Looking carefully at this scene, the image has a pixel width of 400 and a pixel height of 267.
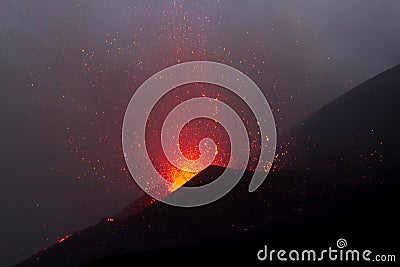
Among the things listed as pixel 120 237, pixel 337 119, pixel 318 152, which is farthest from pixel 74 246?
pixel 337 119

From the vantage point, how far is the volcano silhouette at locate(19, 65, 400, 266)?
3319 centimetres

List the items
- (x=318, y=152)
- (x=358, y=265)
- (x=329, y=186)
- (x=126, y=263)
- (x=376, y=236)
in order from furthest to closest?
(x=318, y=152), (x=329, y=186), (x=376, y=236), (x=126, y=263), (x=358, y=265)

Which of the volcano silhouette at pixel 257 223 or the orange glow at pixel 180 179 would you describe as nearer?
the volcano silhouette at pixel 257 223

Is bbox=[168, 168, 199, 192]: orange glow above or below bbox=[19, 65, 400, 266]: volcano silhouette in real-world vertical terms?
above

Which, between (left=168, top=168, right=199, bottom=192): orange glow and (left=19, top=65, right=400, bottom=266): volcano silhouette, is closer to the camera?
(left=19, top=65, right=400, bottom=266): volcano silhouette

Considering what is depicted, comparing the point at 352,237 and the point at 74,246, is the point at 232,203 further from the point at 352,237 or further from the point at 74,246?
the point at 74,246

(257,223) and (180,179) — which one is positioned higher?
(180,179)

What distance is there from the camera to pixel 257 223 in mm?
38500

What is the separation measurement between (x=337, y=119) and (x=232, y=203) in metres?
73.8

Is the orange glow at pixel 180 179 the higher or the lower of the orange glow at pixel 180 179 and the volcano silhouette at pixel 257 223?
the higher

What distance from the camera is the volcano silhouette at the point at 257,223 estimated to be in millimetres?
33188

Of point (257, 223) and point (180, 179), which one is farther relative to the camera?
point (180, 179)

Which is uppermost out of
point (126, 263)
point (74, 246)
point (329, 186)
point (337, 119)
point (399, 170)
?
point (337, 119)

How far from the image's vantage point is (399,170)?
60.0 m
